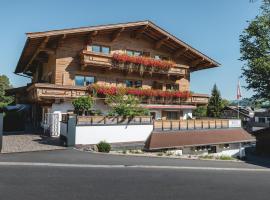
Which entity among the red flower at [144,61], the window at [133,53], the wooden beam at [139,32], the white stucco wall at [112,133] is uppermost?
the wooden beam at [139,32]

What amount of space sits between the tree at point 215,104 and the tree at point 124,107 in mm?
40053

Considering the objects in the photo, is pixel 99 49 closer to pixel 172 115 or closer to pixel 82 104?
pixel 82 104

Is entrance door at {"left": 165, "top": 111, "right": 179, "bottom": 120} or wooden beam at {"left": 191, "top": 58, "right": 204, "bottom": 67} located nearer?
entrance door at {"left": 165, "top": 111, "right": 179, "bottom": 120}

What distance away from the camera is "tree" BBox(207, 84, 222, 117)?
59.1 m

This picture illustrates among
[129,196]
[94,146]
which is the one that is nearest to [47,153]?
[94,146]

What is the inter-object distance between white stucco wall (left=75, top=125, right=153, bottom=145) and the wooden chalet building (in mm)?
4566

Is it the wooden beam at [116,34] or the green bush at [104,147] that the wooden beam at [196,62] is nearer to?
the wooden beam at [116,34]

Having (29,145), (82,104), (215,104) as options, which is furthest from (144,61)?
(215,104)

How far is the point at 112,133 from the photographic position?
64.9ft

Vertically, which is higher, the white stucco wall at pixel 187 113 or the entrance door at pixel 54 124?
the white stucco wall at pixel 187 113

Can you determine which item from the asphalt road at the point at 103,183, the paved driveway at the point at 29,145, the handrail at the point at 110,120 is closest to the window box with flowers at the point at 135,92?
the handrail at the point at 110,120

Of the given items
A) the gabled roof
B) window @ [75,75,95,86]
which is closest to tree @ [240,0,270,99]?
the gabled roof

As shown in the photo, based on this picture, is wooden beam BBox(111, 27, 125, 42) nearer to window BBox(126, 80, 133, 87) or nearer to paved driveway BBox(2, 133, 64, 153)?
window BBox(126, 80, 133, 87)

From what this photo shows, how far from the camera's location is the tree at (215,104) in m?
59.1
